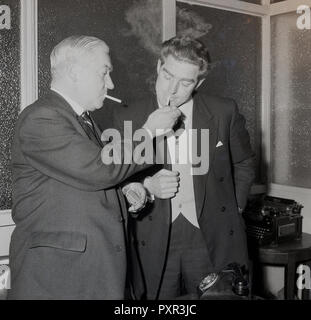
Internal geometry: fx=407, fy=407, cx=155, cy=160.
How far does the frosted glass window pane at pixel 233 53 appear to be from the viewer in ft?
9.52

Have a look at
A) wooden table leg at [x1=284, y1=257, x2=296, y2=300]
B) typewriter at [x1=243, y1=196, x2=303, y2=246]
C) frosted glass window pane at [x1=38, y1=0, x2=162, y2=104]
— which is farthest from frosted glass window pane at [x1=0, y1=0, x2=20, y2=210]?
wooden table leg at [x1=284, y1=257, x2=296, y2=300]

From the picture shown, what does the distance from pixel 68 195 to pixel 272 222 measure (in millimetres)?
1680

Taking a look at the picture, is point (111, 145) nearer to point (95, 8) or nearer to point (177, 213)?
point (177, 213)

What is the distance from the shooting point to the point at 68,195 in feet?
4.44

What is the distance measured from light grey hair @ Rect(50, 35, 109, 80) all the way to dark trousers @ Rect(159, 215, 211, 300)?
0.88 metres

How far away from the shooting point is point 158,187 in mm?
1731

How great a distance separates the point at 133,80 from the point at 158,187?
1129 millimetres

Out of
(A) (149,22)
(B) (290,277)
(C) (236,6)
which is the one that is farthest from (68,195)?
(C) (236,6)

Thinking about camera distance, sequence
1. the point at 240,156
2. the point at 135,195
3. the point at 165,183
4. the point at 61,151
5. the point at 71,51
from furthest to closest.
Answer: the point at 240,156, the point at 165,183, the point at 135,195, the point at 71,51, the point at 61,151

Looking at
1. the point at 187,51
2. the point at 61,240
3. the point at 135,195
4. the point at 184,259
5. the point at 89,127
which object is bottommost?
the point at 184,259

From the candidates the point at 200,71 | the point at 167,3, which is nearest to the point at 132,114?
the point at 200,71

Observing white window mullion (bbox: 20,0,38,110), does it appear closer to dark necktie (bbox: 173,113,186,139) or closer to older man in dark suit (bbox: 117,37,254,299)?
older man in dark suit (bbox: 117,37,254,299)

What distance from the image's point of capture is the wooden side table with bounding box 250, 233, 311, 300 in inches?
101

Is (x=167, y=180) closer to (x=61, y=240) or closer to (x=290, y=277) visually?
(x=61, y=240)
